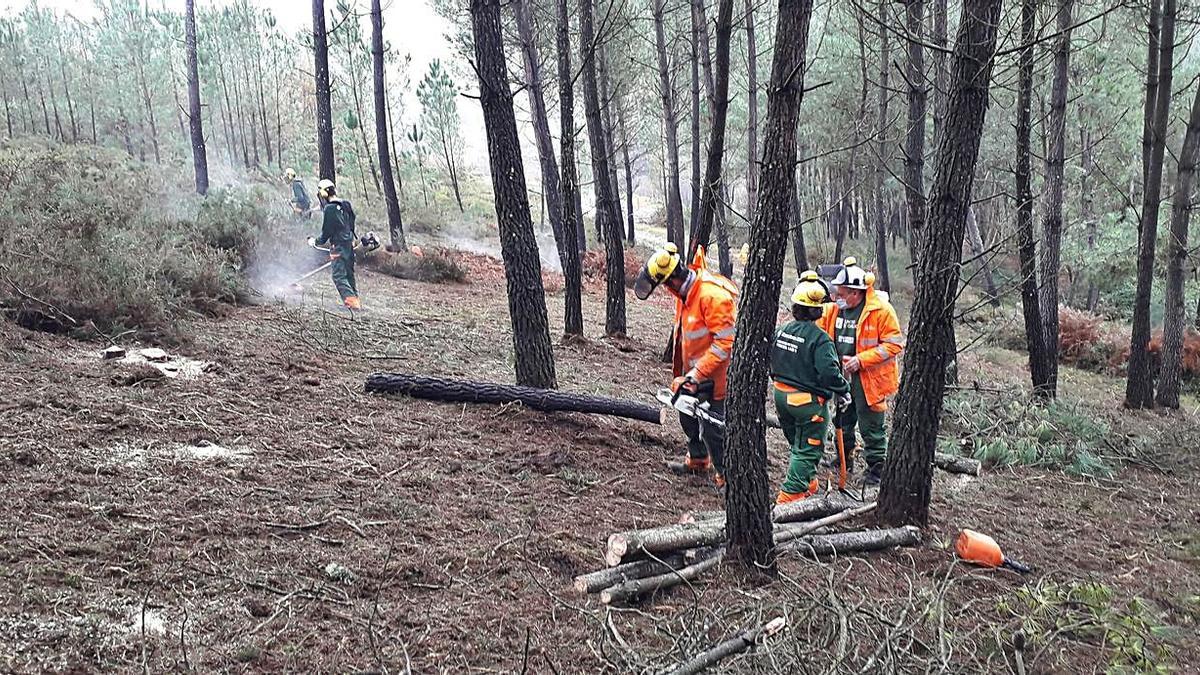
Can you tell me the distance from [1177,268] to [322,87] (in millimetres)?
15720

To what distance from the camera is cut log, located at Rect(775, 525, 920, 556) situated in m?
4.32

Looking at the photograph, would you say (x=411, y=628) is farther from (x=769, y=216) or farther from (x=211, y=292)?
(x=211, y=292)

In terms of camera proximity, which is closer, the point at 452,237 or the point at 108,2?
the point at 452,237

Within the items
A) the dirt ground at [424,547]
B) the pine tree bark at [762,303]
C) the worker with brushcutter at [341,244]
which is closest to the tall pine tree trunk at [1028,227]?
the dirt ground at [424,547]

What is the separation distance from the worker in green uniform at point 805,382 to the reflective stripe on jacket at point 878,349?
2.54 feet

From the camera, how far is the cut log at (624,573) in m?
3.83

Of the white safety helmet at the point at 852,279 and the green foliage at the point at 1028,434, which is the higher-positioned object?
the white safety helmet at the point at 852,279

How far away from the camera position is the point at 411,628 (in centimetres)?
333

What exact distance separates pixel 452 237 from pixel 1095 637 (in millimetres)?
21432

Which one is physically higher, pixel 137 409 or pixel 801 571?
pixel 137 409

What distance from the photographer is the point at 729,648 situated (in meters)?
3.07

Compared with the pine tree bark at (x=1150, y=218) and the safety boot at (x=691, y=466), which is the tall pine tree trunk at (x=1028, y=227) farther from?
the safety boot at (x=691, y=466)

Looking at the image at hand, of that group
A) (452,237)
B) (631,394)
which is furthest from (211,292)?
(452,237)

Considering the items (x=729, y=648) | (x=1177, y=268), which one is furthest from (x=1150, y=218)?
(x=729, y=648)
